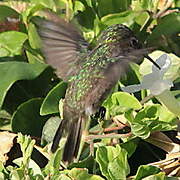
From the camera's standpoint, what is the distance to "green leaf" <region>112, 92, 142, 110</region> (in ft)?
5.38

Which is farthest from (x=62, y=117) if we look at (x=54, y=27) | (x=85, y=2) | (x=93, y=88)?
(x=85, y=2)

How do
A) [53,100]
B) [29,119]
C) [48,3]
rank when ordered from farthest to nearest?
[48,3]
[29,119]
[53,100]

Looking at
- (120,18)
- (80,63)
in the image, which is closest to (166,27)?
(120,18)

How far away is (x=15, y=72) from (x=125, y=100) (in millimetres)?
414

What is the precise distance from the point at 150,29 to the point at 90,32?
0.69 feet

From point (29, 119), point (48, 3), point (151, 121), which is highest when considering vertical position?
point (48, 3)

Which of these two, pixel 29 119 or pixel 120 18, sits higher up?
pixel 120 18

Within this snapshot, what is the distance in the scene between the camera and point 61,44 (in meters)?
1.79

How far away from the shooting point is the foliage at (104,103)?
1.52 metres

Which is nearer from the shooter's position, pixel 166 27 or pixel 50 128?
pixel 50 128

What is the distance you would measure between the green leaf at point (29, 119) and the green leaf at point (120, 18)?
1.14ft

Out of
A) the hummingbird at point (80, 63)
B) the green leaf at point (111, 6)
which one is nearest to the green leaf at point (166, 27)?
the green leaf at point (111, 6)

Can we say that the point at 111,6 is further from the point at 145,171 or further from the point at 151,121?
the point at 145,171

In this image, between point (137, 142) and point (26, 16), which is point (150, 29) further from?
point (137, 142)
